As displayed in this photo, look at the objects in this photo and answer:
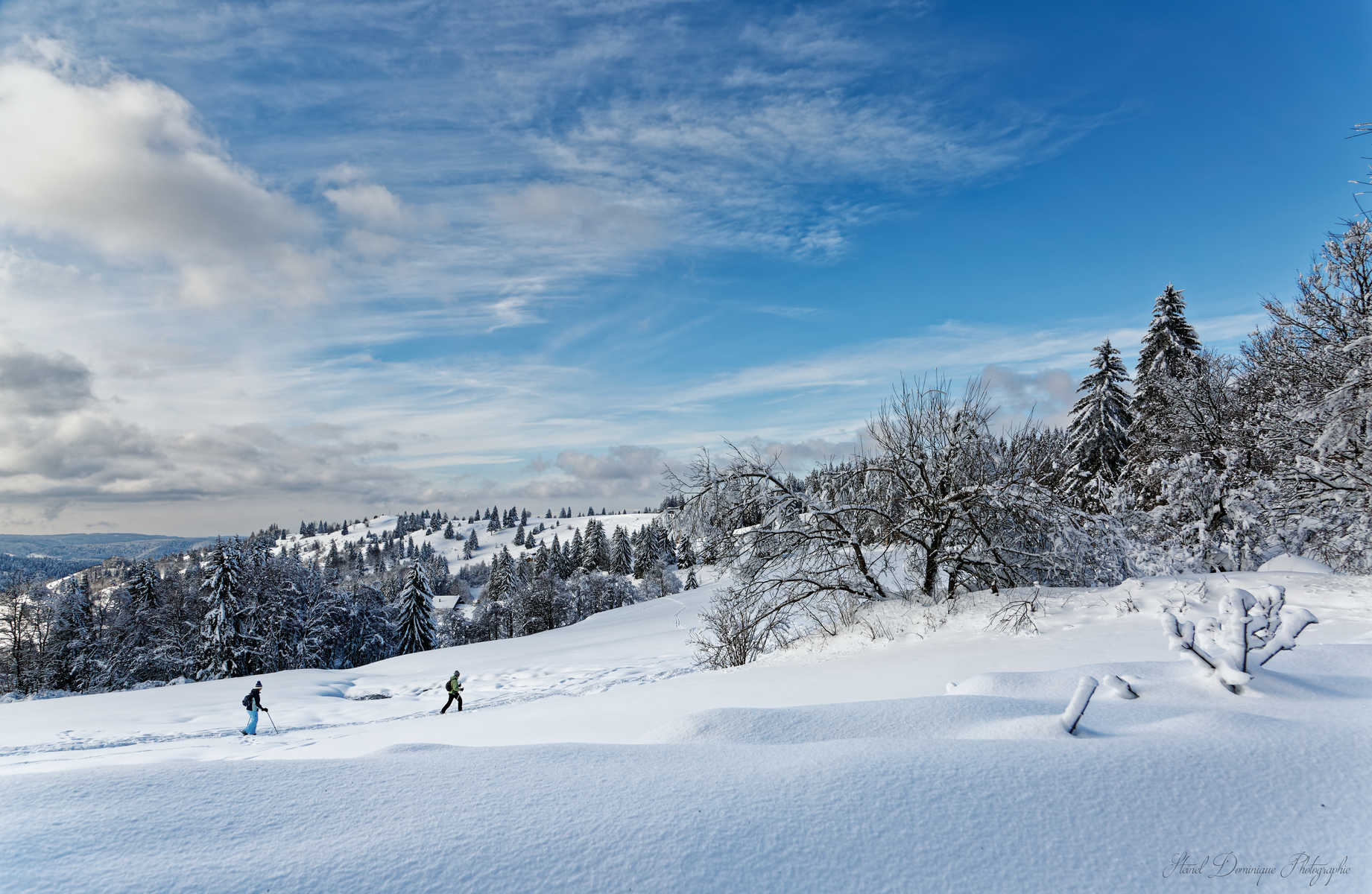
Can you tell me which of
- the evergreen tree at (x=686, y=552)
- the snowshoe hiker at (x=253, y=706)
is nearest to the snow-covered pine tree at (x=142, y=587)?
the snowshoe hiker at (x=253, y=706)

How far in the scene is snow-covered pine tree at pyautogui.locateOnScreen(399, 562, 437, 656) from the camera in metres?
49.0

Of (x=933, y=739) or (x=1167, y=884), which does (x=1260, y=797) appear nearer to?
(x=1167, y=884)

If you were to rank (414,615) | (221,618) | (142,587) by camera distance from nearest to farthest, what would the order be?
(221,618) < (142,587) < (414,615)

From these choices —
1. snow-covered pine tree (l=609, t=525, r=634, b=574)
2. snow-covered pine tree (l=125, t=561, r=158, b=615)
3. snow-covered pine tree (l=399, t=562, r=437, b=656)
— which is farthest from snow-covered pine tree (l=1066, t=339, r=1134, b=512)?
snow-covered pine tree (l=609, t=525, r=634, b=574)

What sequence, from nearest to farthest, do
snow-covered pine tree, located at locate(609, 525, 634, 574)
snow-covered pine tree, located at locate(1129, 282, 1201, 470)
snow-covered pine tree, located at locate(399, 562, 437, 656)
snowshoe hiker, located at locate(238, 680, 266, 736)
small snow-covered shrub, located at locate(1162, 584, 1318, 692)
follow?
small snow-covered shrub, located at locate(1162, 584, 1318, 692)
snowshoe hiker, located at locate(238, 680, 266, 736)
snow-covered pine tree, located at locate(1129, 282, 1201, 470)
snow-covered pine tree, located at locate(399, 562, 437, 656)
snow-covered pine tree, located at locate(609, 525, 634, 574)

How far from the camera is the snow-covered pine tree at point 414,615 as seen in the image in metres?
49.0

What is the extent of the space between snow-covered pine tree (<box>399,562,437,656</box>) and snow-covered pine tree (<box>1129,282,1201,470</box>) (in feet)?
153

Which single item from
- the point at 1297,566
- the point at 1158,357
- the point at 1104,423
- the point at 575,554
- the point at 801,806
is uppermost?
the point at 1158,357

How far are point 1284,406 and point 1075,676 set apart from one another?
13.6m

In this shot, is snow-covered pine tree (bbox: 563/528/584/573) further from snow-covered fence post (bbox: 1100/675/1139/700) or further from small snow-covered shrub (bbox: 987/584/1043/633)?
snow-covered fence post (bbox: 1100/675/1139/700)

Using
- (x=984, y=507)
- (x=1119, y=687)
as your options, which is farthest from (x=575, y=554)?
(x=1119, y=687)

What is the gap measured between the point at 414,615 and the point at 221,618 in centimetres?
1381

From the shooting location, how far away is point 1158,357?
2727 centimetres

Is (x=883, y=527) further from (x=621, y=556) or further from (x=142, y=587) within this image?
(x=621, y=556)
